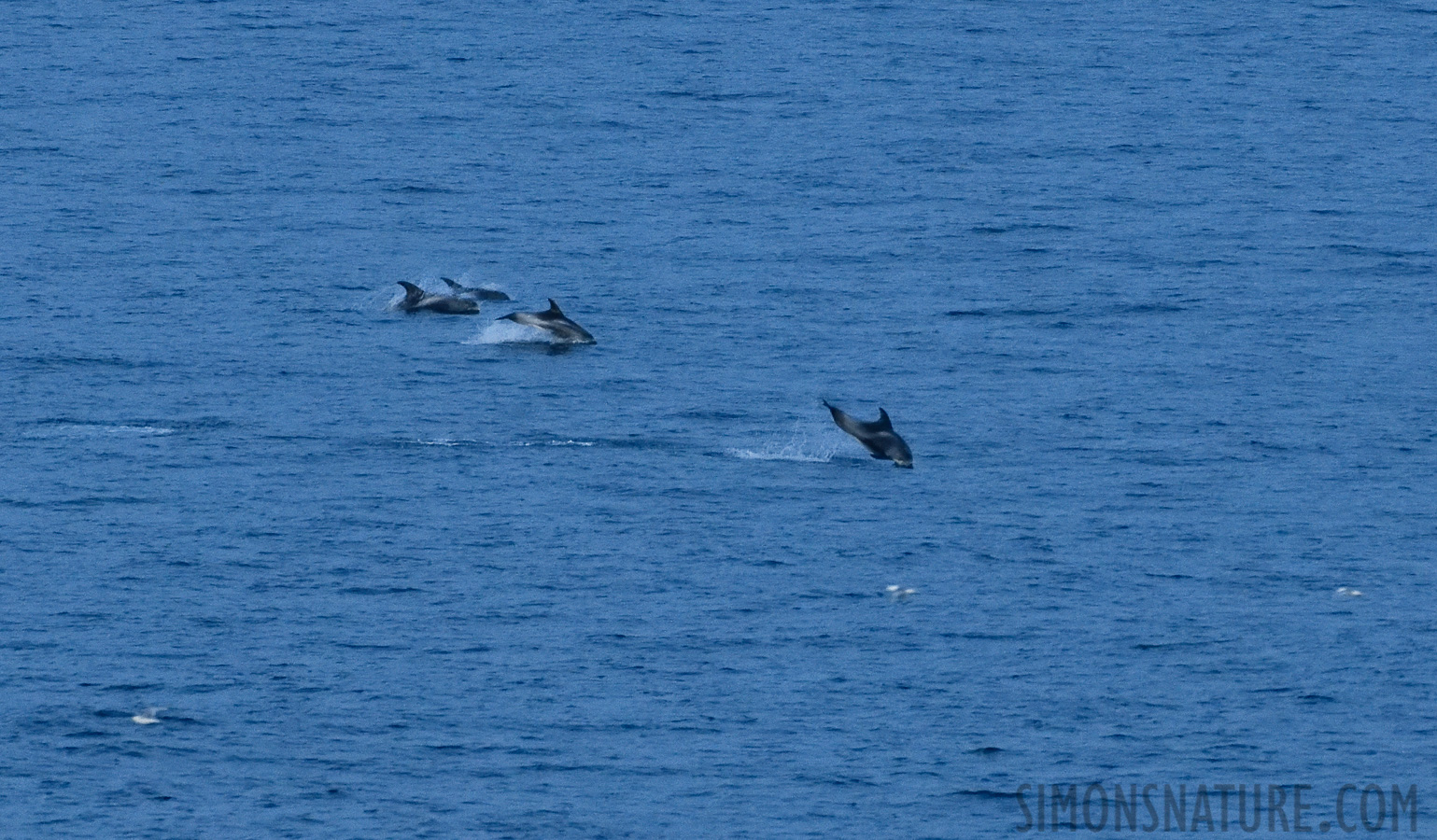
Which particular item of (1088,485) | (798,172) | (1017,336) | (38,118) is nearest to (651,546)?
(1088,485)

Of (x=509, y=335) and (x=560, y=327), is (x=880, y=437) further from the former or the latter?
(x=509, y=335)

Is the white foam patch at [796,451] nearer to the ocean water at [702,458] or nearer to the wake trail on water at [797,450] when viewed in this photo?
the wake trail on water at [797,450]

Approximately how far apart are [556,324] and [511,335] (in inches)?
45.7

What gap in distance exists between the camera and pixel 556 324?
62344 mm

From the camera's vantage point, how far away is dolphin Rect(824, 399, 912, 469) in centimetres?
5278

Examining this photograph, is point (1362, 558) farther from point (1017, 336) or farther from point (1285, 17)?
point (1285, 17)

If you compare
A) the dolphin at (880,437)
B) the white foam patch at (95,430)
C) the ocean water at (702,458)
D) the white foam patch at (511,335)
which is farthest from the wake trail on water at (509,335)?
the dolphin at (880,437)

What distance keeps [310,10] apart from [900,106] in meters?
28.8

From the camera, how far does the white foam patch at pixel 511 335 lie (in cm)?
6238

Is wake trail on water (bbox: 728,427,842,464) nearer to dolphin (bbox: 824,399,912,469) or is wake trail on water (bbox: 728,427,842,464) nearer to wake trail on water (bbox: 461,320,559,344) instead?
dolphin (bbox: 824,399,912,469)

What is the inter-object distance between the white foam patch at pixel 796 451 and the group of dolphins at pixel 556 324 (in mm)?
602

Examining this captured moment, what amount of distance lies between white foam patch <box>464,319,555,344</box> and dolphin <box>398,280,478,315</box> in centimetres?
175

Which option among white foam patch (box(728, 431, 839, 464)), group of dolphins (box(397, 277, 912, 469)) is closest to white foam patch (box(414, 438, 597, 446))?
white foam patch (box(728, 431, 839, 464))

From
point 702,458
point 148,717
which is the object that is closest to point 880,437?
point 702,458
